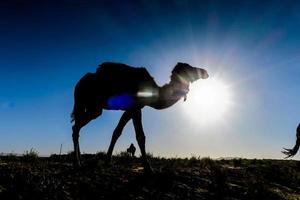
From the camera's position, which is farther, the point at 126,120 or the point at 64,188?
the point at 126,120

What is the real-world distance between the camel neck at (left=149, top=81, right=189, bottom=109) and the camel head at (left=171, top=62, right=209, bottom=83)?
134 millimetres

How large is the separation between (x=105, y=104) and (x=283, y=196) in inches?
198

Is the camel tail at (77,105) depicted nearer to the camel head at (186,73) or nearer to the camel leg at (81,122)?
the camel leg at (81,122)

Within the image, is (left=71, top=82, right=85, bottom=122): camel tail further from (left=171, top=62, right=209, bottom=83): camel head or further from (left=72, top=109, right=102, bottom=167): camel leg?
(left=171, top=62, right=209, bottom=83): camel head

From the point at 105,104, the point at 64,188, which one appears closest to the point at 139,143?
the point at 105,104

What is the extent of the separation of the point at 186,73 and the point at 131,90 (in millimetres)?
1444

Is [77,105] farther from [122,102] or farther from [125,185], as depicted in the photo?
[125,185]

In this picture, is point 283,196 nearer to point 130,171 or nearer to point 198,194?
point 198,194

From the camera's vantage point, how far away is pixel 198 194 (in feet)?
27.0

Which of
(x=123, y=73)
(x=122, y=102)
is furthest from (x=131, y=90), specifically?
(x=123, y=73)

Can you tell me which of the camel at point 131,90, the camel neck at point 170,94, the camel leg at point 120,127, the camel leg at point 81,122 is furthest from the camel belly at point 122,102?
the camel leg at point 81,122

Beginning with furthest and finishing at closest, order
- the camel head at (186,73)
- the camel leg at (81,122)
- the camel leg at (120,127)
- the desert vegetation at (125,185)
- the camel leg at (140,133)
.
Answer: the camel leg at (81,122), the camel leg at (120,127), the camel head at (186,73), the camel leg at (140,133), the desert vegetation at (125,185)

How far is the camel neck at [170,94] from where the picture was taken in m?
9.81

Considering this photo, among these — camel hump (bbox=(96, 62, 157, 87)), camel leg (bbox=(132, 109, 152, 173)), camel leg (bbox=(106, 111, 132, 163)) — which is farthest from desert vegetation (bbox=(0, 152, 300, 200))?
camel hump (bbox=(96, 62, 157, 87))
